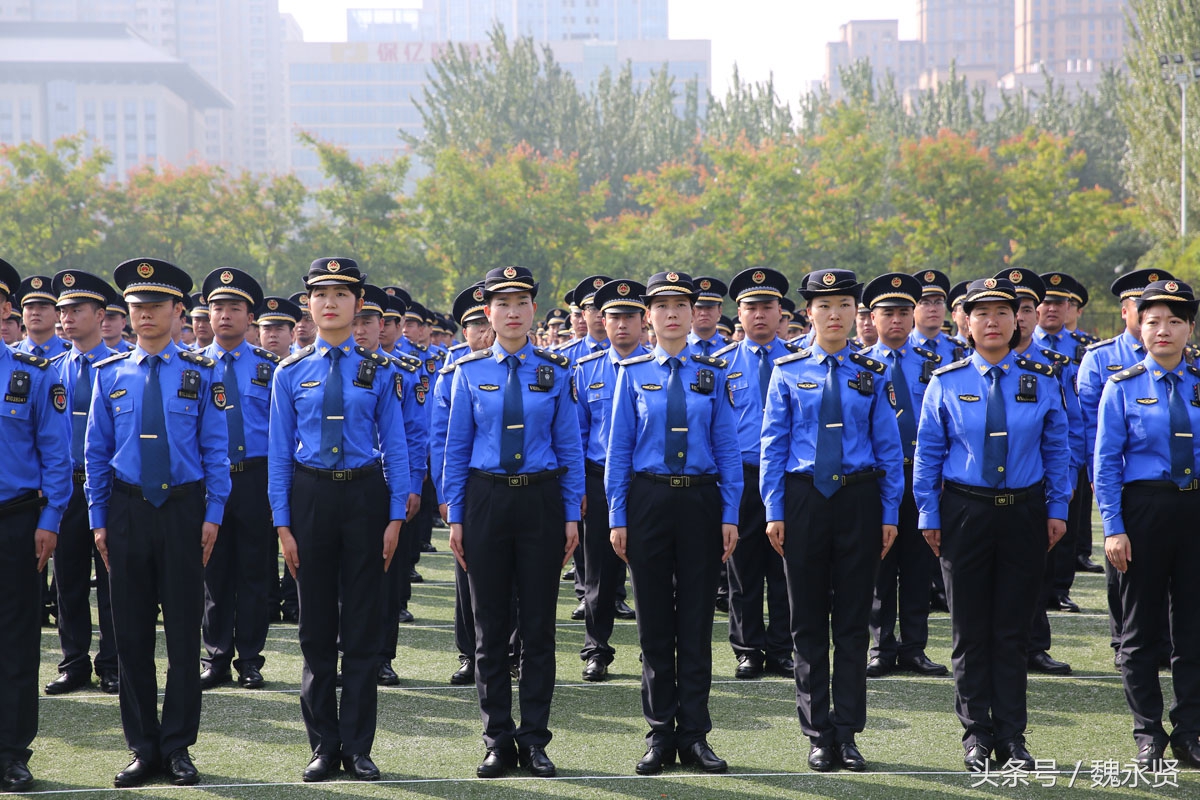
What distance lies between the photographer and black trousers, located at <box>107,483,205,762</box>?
575 centimetres

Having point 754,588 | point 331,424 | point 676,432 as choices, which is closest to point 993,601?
point 676,432

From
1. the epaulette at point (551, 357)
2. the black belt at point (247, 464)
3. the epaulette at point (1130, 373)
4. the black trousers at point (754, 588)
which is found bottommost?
the black trousers at point (754, 588)

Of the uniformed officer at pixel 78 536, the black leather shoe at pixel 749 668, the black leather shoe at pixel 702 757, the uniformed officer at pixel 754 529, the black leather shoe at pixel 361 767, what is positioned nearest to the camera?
the black leather shoe at pixel 361 767

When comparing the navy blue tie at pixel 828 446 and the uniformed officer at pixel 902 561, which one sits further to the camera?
the uniformed officer at pixel 902 561

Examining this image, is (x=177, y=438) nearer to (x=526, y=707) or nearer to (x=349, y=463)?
(x=349, y=463)

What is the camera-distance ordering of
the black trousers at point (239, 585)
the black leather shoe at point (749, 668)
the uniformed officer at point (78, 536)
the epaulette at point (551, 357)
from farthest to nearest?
the black leather shoe at point (749, 668), the black trousers at point (239, 585), the uniformed officer at point (78, 536), the epaulette at point (551, 357)

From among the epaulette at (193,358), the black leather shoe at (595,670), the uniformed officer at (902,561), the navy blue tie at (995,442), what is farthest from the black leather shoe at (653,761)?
the epaulette at (193,358)

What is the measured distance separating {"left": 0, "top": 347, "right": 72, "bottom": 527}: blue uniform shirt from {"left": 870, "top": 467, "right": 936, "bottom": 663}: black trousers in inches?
202

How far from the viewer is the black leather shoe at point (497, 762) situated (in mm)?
5840

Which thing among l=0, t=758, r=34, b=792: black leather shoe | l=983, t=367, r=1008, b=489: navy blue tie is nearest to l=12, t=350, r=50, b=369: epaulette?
l=0, t=758, r=34, b=792: black leather shoe

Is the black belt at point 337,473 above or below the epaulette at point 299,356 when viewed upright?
below

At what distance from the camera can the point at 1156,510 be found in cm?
595

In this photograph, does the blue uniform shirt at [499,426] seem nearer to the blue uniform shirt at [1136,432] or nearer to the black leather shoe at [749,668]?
the black leather shoe at [749,668]

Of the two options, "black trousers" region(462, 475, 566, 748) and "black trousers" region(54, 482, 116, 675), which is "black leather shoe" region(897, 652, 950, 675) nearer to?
"black trousers" region(462, 475, 566, 748)
